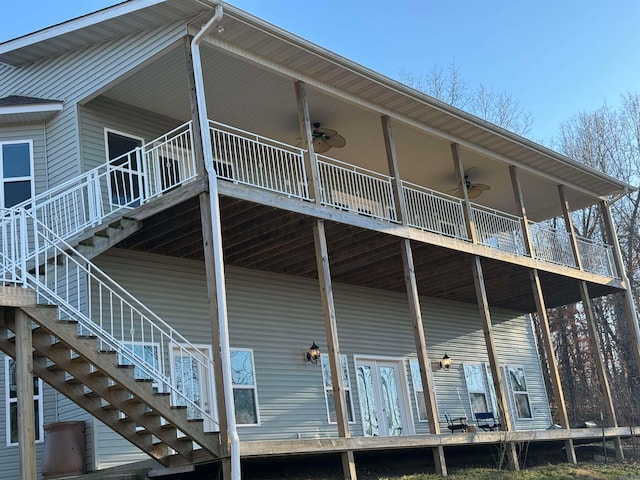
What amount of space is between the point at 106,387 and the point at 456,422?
10906mm

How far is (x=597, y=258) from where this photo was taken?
21.5 meters

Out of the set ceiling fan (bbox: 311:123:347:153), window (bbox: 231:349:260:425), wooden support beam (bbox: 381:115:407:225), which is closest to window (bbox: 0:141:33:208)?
window (bbox: 231:349:260:425)

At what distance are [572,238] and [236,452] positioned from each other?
12492 millimetres

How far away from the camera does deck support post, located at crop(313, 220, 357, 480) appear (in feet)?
39.1

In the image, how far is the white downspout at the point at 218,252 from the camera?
1046 centimetres

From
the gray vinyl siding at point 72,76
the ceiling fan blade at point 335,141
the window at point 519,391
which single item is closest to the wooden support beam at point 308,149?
the gray vinyl siding at point 72,76

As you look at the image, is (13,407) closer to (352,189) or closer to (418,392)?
(352,189)

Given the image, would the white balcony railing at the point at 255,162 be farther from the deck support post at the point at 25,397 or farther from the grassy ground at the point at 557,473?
Answer: the grassy ground at the point at 557,473

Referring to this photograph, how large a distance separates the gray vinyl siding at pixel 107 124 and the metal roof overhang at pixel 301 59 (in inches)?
46.0

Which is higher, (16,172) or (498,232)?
(16,172)

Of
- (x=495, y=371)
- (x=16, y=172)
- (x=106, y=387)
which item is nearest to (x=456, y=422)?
(x=495, y=371)

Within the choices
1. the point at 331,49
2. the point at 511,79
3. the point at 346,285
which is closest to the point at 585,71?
the point at 511,79

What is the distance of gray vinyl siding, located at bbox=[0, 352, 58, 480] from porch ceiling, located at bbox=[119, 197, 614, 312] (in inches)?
109

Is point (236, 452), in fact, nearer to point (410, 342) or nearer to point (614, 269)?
point (410, 342)
